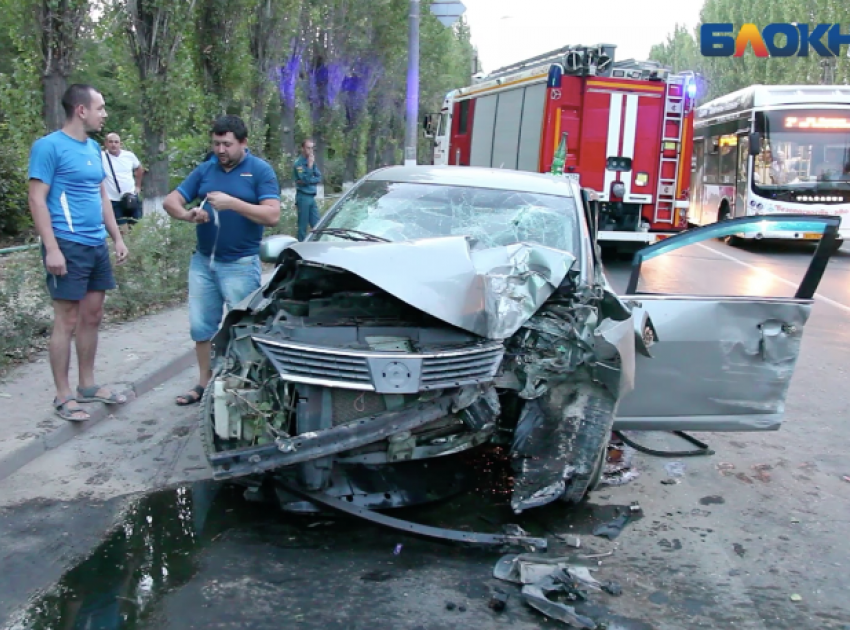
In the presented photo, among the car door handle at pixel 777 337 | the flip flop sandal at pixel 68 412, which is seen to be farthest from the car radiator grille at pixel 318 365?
the car door handle at pixel 777 337

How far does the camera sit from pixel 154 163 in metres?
13.5

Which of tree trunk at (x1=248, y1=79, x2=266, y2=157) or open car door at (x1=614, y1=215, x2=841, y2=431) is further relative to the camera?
tree trunk at (x1=248, y1=79, x2=266, y2=157)

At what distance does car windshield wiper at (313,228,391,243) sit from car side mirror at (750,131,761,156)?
570 inches

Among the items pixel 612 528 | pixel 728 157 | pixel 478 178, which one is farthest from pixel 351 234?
pixel 728 157

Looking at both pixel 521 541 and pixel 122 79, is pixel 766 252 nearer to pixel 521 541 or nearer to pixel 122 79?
pixel 122 79

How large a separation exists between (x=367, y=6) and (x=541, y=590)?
83.8 feet

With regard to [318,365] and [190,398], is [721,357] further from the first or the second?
[190,398]

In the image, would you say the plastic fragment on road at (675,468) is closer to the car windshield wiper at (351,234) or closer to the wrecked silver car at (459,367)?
the wrecked silver car at (459,367)

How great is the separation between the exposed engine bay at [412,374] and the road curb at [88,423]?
5.04ft

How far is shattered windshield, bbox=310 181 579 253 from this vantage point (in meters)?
4.99

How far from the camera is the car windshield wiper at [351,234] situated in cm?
487

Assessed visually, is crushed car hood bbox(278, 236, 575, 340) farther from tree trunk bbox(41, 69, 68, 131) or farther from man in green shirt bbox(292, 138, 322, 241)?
man in green shirt bbox(292, 138, 322, 241)

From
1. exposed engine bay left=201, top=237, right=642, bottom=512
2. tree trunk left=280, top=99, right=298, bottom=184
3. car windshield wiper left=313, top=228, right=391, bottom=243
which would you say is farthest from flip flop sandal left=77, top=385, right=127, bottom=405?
tree trunk left=280, top=99, right=298, bottom=184

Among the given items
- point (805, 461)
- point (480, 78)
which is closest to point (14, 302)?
point (805, 461)
